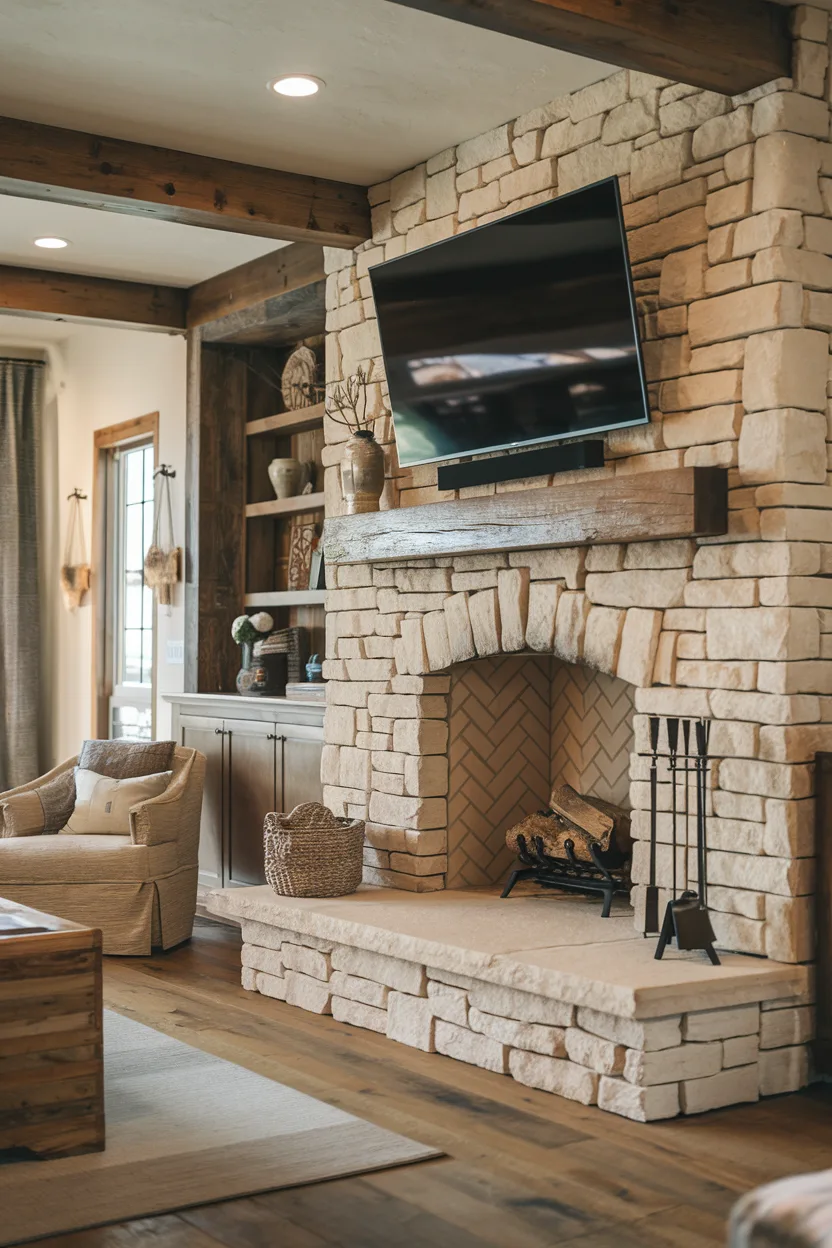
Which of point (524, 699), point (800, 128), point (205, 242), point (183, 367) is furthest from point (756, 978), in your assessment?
point (183, 367)

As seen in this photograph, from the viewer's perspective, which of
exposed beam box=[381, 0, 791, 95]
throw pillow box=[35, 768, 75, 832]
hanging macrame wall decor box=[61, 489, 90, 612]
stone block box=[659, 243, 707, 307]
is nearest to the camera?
exposed beam box=[381, 0, 791, 95]

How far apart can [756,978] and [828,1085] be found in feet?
1.44

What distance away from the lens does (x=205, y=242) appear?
5.88 m

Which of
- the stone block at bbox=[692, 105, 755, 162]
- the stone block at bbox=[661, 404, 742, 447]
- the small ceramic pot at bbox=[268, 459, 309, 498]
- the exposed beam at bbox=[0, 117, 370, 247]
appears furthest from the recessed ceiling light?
the small ceramic pot at bbox=[268, 459, 309, 498]

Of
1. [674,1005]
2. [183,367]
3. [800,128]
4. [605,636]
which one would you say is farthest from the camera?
[183,367]

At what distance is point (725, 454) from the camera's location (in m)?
3.75

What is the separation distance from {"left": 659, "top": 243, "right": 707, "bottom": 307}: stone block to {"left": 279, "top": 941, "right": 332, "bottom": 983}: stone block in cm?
226

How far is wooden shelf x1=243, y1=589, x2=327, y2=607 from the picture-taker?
610 cm

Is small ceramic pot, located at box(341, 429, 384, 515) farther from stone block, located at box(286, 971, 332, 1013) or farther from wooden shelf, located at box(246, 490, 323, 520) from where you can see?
stone block, located at box(286, 971, 332, 1013)

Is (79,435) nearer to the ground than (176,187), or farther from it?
nearer to the ground

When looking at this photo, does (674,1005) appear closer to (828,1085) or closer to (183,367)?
(828,1085)

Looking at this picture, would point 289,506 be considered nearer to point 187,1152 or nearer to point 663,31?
point 663,31

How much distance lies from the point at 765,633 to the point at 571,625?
0.73m

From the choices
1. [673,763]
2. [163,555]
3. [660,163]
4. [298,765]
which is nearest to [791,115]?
[660,163]
